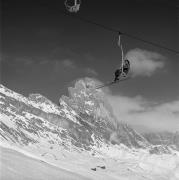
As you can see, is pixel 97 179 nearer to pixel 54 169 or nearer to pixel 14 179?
pixel 54 169

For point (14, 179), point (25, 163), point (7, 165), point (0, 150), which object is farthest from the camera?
point (0, 150)

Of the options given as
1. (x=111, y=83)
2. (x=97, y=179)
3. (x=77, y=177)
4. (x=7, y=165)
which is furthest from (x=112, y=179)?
(x=7, y=165)

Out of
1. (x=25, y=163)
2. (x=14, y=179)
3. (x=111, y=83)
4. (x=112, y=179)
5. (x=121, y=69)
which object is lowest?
(x=14, y=179)

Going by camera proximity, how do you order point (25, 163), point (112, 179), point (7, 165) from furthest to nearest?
point (112, 179)
point (25, 163)
point (7, 165)

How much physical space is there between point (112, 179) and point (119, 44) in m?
9.56

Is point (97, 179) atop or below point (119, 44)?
below

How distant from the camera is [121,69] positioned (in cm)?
2905

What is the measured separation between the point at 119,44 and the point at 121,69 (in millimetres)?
1979

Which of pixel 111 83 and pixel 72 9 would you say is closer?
pixel 72 9

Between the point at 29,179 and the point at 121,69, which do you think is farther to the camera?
the point at 121,69

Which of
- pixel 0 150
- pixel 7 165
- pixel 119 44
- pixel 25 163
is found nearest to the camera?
pixel 7 165

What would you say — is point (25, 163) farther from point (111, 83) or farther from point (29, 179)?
point (111, 83)

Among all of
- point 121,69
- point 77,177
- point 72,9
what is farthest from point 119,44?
point 77,177

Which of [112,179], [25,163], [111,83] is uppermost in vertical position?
[111,83]
